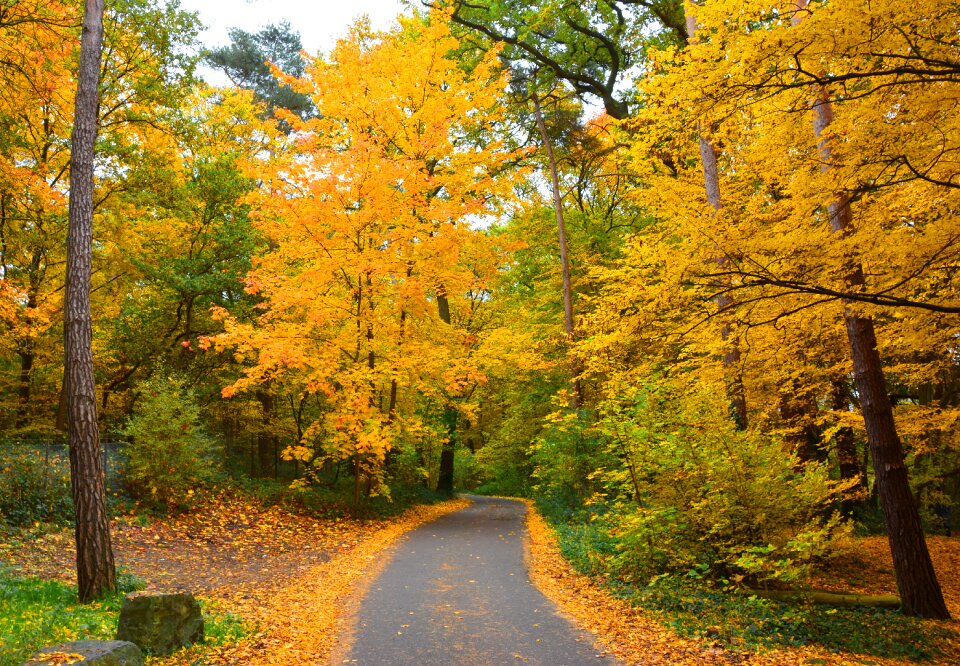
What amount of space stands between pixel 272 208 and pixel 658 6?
9.45 meters

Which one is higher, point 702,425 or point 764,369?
point 764,369

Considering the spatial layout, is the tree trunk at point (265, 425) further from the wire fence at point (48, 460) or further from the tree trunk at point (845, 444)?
the tree trunk at point (845, 444)

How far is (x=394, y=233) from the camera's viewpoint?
39.7 ft

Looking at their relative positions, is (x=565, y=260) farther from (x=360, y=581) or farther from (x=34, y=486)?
(x=34, y=486)

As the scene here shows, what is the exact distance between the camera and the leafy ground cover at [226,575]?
17.5 ft

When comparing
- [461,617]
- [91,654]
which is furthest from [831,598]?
[91,654]

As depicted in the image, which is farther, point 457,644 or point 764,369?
point 764,369

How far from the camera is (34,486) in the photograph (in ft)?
30.8

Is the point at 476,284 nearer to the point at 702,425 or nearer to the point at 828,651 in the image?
the point at 702,425

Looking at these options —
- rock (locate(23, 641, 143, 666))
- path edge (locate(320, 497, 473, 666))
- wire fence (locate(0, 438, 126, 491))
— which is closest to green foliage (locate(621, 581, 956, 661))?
path edge (locate(320, 497, 473, 666))

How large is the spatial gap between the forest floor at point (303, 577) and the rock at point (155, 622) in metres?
0.16

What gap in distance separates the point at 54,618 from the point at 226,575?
10.6 feet

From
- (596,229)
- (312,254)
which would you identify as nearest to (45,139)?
(312,254)

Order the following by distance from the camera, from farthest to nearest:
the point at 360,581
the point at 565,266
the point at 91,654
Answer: the point at 565,266 < the point at 360,581 < the point at 91,654
